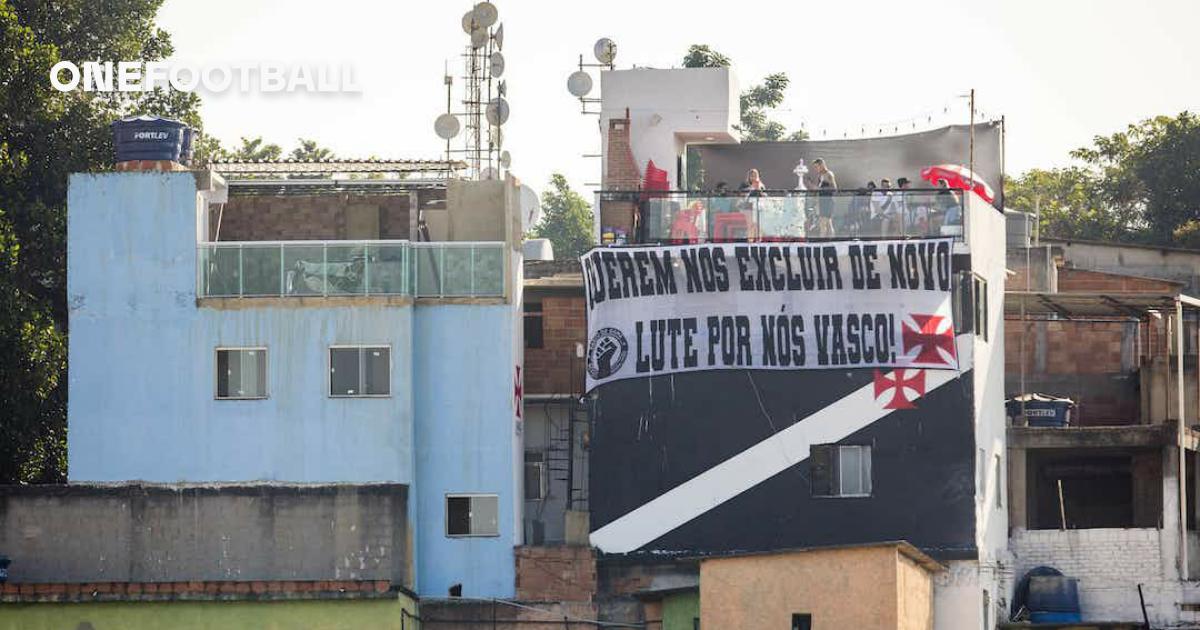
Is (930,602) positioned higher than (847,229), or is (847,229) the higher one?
(847,229)

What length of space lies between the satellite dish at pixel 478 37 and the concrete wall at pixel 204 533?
13.1 metres

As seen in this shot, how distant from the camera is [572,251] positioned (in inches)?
4328

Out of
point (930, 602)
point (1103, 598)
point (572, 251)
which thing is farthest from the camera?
point (572, 251)

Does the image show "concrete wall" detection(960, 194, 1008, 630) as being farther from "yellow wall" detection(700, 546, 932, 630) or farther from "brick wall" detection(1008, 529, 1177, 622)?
"yellow wall" detection(700, 546, 932, 630)

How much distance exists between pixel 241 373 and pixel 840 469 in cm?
1191

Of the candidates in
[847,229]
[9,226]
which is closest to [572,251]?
[9,226]

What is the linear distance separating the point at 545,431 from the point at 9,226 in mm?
13901

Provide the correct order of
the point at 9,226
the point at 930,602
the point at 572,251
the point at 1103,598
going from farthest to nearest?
1. the point at 572,251
2. the point at 9,226
3. the point at 1103,598
4. the point at 930,602

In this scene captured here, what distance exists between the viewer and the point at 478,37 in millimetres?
63094

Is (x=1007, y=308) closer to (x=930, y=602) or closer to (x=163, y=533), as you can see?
(x=930, y=602)

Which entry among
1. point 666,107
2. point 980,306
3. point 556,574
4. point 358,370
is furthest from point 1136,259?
point 358,370

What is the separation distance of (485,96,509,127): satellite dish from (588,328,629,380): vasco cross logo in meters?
8.96

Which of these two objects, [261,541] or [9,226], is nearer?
[261,541]

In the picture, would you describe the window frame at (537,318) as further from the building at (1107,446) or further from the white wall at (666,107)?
the building at (1107,446)
